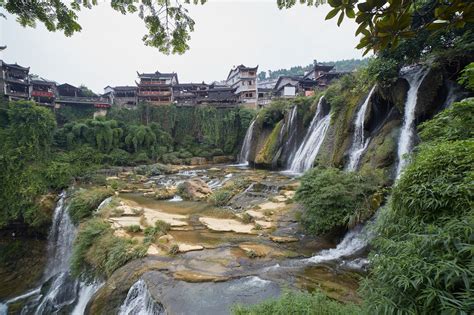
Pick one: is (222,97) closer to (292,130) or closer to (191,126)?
(191,126)

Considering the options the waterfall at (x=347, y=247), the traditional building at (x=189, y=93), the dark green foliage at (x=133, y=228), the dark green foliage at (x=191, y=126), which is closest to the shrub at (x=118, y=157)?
the dark green foliage at (x=191, y=126)

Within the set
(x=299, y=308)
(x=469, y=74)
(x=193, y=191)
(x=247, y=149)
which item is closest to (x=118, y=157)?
(x=247, y=149)

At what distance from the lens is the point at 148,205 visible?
9.66m

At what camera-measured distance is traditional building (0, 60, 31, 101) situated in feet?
78.4

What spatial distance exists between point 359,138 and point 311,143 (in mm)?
3965

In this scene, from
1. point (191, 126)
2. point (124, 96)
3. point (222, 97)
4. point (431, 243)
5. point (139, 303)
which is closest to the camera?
point (431, 243)

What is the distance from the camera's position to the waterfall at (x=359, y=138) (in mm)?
9287

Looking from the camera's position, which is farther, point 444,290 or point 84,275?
point 84,275

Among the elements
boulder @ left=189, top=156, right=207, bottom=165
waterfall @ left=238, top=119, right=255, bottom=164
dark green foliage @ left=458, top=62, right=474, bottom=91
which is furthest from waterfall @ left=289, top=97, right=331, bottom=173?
boulder @ left=189, top=156, right=207, bottom=165

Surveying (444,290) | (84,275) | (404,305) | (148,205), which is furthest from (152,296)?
(148,205)

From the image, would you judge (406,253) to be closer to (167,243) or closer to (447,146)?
(447,146)

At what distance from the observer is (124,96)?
34.1 metres

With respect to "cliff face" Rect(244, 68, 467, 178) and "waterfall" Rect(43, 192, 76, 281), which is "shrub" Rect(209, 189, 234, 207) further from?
"waterfall" Rect(43, 192, 76, 281)

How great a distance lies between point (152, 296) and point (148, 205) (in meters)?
6.21
